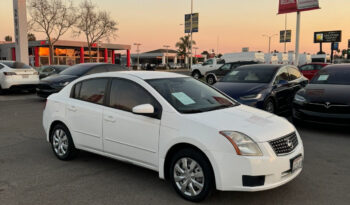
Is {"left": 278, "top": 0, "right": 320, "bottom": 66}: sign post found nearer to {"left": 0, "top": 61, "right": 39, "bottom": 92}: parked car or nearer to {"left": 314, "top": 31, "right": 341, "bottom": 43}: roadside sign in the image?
{"left": 0, "top": 61, "right": 39, "bottom": 92}: parked car

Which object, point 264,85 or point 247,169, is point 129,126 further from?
point 264,85

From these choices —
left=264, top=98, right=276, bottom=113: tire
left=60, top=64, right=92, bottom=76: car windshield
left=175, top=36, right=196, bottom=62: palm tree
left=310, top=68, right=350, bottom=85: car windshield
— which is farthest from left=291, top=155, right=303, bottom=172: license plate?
left=175, top=36, right=196, bottom=62: palm tree

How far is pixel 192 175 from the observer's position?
3.62 m

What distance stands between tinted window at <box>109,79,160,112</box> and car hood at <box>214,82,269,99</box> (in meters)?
4.00

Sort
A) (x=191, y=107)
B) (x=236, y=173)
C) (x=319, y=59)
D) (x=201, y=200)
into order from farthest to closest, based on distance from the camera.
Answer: (x=319, y=59)
(x=191, y=107)
(x=201, y=200)
(x=236, y=173)

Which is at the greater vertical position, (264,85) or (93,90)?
(93,90)

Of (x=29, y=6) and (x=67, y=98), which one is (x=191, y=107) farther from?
(x=29, y=6)

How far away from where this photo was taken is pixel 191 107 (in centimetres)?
403

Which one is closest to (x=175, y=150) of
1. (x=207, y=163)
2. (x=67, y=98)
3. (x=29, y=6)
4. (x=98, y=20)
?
(x=207, y=163)

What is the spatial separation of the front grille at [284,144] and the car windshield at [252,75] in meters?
5.11

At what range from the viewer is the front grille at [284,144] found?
349 centimetres

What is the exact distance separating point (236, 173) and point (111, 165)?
7.63 ft

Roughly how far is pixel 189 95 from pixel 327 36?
58.2 metres

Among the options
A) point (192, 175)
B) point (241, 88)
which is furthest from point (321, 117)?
point (192, 175)
